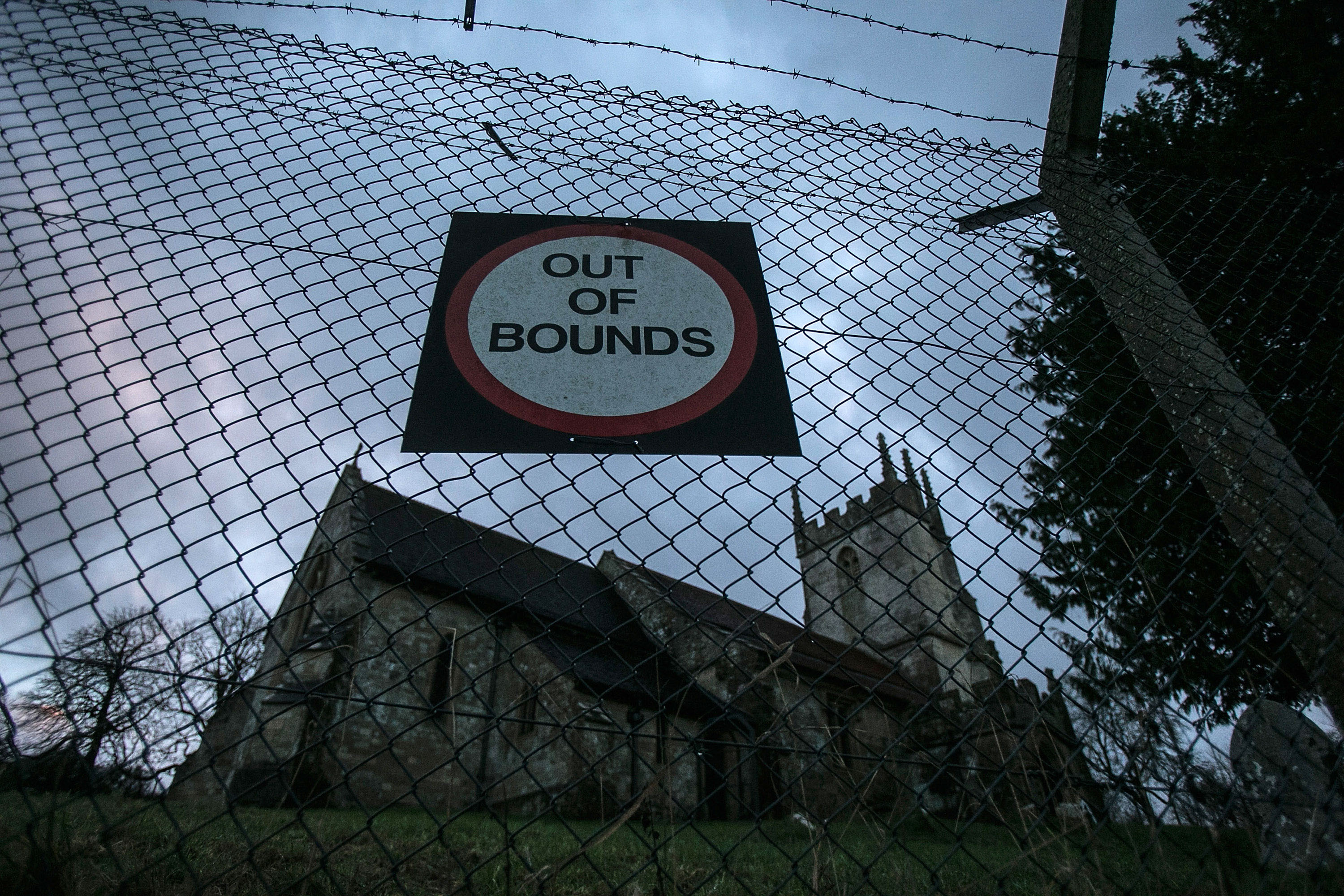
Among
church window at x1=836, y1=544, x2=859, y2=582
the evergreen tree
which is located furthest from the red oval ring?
church window at x1=836, y1=544, x2=859, y2=582

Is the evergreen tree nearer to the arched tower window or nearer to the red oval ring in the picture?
the red oval ring

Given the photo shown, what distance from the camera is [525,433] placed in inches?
70.6

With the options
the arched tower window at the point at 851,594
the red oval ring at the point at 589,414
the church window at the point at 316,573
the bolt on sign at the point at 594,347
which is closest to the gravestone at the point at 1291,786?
the bolt on sign at the point at 594,347

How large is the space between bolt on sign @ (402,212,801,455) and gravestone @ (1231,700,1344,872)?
1.33 metres

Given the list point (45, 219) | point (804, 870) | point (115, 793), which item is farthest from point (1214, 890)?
point (45, 219)

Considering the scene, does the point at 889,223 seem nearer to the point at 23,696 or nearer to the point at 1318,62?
the point at 23,696

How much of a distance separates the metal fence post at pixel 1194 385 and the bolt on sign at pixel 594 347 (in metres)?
1.35

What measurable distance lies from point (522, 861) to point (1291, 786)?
1.85m

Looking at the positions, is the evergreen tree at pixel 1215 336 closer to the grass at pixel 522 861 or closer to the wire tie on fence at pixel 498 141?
the grass at pixel 522 861

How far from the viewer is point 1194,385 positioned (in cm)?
217

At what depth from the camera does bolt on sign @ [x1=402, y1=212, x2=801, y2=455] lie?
71.5 inches

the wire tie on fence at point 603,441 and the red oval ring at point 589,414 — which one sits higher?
the red oval ring at point 589,414

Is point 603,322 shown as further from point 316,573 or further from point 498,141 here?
point 316,573

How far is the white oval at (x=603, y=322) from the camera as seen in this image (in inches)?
73.1
